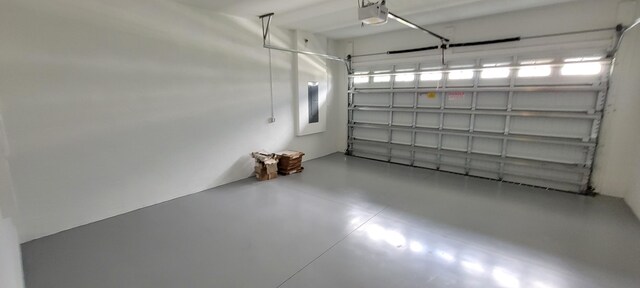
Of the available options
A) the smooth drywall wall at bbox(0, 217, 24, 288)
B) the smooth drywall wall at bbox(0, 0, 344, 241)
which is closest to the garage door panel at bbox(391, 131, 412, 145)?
the smooth drywall wall at bbox(0, 0, 344, 241)

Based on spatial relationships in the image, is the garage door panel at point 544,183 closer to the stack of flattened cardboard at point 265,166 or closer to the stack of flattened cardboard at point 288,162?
the stack of flattened cardboard at point 288,162

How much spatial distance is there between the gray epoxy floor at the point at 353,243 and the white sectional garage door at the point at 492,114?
77cm

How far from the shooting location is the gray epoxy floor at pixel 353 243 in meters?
2.31

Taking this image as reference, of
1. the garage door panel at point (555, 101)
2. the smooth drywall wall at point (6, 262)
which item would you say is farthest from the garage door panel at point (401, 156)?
the smooth drywall wall at point (6, 262)

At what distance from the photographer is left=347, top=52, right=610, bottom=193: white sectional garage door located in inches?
167

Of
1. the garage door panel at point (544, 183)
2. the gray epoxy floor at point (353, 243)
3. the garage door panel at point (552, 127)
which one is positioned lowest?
the gray epoxy floor at point (353, 243)

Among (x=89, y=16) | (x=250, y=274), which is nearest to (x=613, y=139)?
(x=250, y=274)

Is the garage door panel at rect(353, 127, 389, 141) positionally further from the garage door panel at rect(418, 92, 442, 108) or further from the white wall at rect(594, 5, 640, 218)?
the white wall at rect(594, 5, 640, 218)

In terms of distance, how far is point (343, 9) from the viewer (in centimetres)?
410

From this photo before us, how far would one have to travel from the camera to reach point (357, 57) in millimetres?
6617

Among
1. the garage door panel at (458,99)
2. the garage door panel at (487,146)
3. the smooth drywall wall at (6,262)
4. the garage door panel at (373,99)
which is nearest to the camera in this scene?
the smooth drywall wall at (6,262)

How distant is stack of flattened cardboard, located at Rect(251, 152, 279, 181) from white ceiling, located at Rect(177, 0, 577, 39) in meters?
2.45

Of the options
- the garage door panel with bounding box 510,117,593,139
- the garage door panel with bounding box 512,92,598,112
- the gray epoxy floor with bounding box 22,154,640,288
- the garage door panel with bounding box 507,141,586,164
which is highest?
the garage door panel with bounding box 512,92,598,112

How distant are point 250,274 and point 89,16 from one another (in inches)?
134
